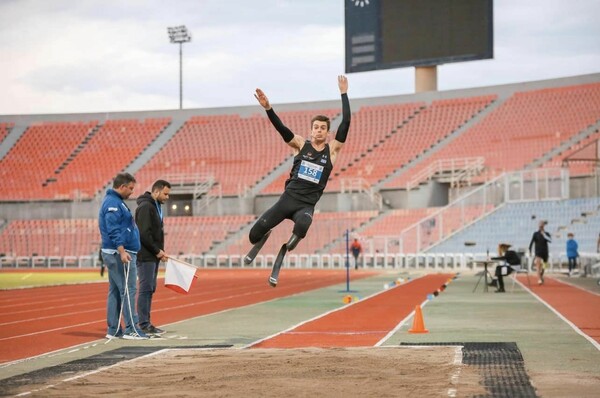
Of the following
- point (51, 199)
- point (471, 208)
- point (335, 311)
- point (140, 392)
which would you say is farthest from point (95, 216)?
point (140, 392)

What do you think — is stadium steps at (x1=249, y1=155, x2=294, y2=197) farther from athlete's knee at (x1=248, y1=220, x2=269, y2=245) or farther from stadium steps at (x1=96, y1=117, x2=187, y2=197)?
athlete's knee at (x1=248, y1=220, x2=269, y2=245)

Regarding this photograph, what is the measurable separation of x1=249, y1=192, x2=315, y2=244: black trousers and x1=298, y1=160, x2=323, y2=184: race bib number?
0.25 metres

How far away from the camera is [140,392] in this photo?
767 centimetres

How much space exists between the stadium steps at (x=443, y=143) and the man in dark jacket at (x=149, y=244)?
37.9 metres

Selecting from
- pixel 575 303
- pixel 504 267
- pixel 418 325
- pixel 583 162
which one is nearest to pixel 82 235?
pixel 583 162

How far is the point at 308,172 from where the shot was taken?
9.90m

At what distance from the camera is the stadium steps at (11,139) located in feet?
201

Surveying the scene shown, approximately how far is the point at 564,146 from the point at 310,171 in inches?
1511

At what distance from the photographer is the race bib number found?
9.88m

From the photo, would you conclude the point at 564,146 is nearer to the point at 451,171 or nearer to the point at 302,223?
the point at 451,171

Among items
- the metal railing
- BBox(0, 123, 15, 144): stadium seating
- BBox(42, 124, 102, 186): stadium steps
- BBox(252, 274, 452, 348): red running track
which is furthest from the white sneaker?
BBox(0, 123, 15, 144): stadium seating

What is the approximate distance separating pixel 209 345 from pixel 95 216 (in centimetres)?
4470

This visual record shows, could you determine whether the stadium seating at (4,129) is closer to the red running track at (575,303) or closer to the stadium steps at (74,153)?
the stadium steps at (74,153)

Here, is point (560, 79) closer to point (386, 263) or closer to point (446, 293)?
point (386, 263)
